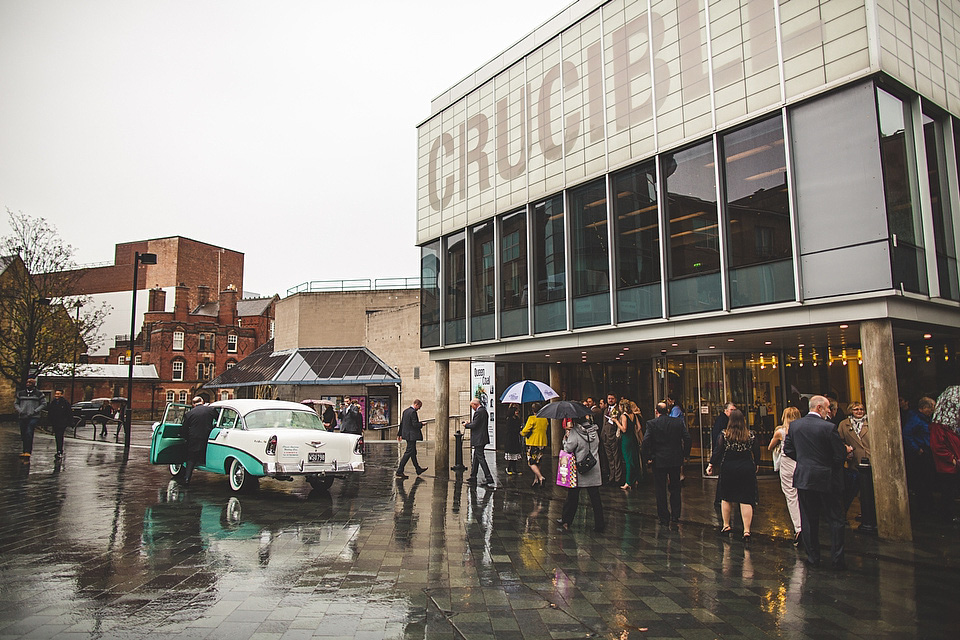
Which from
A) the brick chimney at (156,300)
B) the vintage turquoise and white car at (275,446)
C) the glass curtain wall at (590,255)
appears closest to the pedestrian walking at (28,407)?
the vintage turquoise and white car at (275,446)

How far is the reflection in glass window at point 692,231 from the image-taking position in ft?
40.3

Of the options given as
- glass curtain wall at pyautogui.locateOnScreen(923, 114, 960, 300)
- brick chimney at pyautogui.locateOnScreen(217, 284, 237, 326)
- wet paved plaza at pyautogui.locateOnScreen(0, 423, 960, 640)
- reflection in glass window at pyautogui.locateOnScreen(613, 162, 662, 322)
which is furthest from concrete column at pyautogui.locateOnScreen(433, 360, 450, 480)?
brick chimney at pyautogui.locateOnScreen(217, 284, 237, 326)

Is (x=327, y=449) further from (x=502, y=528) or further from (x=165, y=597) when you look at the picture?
(x=165, y=597)

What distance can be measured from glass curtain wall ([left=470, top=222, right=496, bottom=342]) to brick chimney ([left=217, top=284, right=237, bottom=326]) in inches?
2150

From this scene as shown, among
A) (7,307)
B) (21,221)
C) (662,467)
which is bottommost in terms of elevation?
(662,467)

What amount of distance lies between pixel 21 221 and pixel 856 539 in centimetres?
3665

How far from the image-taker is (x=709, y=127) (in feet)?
40.4

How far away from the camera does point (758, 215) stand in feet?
38.0

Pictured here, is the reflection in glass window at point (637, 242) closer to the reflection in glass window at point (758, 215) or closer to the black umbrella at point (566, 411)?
the reflection in glass window at point (758, 215)

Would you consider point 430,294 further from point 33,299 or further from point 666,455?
point 33,299

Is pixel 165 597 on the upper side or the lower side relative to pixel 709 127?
lower

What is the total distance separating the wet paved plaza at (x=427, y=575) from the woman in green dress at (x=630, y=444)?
2116mm

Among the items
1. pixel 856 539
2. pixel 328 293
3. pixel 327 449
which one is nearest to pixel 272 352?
pixel 328 293

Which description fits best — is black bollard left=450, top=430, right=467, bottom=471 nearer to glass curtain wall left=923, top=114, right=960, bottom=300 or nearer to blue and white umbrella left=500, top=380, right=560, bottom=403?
blue and white umbrella left=500, top=380, right=560, bottom=403
